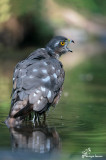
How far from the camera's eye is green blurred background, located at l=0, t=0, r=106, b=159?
6.48 metres

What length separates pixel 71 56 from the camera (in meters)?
22.9

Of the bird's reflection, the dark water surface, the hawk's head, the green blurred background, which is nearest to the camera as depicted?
the dark water surface

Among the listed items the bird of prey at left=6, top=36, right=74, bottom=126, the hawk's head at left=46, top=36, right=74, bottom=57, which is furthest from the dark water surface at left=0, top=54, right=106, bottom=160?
the hawk's head at left=46, top=36, right=74, bottom=57

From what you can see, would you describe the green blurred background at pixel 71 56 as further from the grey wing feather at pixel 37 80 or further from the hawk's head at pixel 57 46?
the hawk's head at pixel 57 46

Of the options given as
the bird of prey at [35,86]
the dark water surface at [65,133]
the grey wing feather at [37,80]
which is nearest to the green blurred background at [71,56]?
the dark water surface at [65,133]

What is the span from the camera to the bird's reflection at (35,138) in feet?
17.6

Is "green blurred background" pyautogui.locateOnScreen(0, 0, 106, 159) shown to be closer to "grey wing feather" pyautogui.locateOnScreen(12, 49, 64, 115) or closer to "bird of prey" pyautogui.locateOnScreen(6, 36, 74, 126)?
"bird of prey" pyautogui.locateOnScreen(6, 36, 74, 126)

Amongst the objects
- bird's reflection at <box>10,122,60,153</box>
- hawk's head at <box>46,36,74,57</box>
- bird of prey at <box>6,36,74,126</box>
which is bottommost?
bird's reflection at <box>10,122,60,153</box>

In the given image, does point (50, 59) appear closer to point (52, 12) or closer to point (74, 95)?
point (74, 95)

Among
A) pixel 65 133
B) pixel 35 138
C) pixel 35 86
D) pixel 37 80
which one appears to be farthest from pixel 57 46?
pixel 35 138

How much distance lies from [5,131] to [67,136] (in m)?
0.70

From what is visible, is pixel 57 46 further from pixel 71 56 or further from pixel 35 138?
pixel 71 56

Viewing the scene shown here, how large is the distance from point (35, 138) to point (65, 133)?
504mm

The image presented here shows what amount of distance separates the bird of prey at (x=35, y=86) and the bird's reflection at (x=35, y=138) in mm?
194
